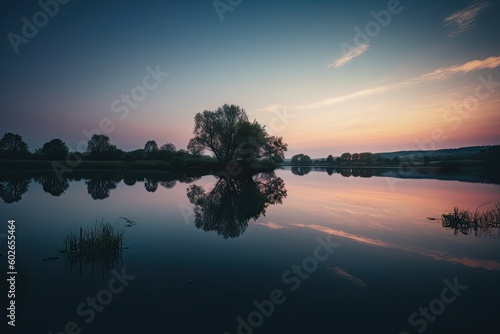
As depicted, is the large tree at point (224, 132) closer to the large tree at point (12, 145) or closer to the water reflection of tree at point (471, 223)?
the water reflection of tree at point (471, 223)

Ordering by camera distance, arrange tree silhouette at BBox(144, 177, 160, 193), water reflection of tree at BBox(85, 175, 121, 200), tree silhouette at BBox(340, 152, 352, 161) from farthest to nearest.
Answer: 1. tree silhouette at BBox(340, 152, 352, 161)
2. tree silhouette at BBox(144, 177, 160, 193)
3. water reflection of tree at BBox(85, 175, 121, 200)

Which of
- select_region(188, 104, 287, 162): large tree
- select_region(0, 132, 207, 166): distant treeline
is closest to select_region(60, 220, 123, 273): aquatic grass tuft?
select_region(188, 104, 287, 162): large tree

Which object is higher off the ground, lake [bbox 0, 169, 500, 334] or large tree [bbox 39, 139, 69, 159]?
large tree [bbox 39, 139, 69, 159]

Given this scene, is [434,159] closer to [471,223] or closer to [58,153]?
[471,223]

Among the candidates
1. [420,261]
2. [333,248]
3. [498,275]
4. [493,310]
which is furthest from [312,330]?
[498,275]

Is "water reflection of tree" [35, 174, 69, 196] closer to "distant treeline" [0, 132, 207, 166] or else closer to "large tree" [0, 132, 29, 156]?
"distant treeline" [0, 132, 207, 166]

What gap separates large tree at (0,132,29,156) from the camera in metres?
94.9

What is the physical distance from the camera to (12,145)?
9781 centimetres

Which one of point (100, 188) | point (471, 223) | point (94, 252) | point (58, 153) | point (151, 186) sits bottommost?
point (94, 252)

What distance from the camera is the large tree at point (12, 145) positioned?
311 ft

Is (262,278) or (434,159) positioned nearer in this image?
(262,278)

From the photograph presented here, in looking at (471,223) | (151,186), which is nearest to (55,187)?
(151,186)

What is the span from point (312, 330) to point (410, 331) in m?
2.51

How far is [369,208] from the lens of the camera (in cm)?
2145
